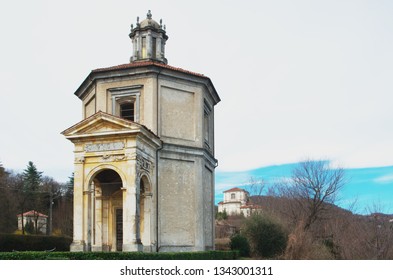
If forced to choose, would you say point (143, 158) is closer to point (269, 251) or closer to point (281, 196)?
point (269, 251)

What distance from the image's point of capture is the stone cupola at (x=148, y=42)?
28.9 metres

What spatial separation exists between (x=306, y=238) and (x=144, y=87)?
13.7 m

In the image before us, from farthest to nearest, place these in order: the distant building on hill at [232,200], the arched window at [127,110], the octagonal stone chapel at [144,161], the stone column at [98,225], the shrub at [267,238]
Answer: the distant building on hill at [232,200], the shrub at [267,238], the arched window at [127,110], the stone column at [98,225], the octagonal stone chapel at [144,161]

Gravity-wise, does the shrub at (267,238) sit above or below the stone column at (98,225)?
below

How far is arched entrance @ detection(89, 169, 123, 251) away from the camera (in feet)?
77.8

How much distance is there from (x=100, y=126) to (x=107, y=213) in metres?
5.69

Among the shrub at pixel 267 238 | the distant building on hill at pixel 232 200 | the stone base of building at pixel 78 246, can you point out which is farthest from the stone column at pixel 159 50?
the distant building on hill at pixel 232 200

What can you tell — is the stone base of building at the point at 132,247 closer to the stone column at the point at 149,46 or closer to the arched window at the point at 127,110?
the arched window at the point at 127,110

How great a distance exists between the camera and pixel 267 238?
35062mm

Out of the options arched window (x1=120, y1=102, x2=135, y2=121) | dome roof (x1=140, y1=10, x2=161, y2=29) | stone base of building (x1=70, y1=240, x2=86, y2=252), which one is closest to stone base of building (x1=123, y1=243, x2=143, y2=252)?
stone base of building (x1=70, y1=240, x2=86, y2=252)

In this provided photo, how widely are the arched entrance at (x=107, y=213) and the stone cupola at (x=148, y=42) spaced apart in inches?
352

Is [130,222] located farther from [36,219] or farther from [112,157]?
[36,219]

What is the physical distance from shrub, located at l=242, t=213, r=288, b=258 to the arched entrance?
14521 millimetres
